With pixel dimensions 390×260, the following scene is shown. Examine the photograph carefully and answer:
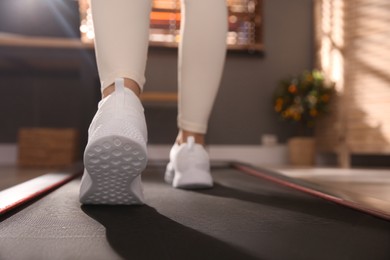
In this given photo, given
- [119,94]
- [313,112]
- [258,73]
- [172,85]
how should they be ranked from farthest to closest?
[258,73] → [172,85] → [313,112] → [119,94]

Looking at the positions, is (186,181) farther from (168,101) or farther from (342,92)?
(342,92)

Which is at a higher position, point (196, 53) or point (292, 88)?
point (196, 53)

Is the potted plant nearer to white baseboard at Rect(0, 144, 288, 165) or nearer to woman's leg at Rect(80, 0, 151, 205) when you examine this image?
white baseboard at Rect(0, 144, 288, 165)

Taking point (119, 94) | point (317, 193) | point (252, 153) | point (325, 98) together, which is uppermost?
point (119, 94)

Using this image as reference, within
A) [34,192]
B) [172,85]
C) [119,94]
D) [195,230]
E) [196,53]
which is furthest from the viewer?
[172,85]

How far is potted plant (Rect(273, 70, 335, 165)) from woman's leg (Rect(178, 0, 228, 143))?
247cm

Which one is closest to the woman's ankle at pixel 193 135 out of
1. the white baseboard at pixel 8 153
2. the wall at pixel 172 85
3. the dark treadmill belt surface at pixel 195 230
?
the dark treadmill belt surface at pixel 195 230

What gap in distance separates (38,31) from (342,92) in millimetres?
2535

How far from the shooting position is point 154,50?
3695 millimetres

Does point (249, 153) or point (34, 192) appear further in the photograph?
point (249, 153)

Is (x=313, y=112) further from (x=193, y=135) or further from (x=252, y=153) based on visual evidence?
(x=193, y=135)

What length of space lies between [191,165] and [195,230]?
45cm

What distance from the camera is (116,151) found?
693 millimetres

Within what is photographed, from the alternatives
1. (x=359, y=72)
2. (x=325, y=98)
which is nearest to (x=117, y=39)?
(x=359, y=72)
